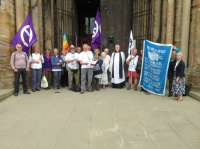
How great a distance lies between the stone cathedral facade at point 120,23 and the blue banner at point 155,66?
1.27 m

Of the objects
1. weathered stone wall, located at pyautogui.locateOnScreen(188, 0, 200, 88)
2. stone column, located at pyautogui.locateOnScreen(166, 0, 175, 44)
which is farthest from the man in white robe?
weathered stone wall, located at pyautogui.locateOnScreen(188, 0, 200, 88)

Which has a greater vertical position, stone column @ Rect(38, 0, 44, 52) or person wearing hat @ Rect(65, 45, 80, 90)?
stone column @ Rect(38, 0, 44, 52)

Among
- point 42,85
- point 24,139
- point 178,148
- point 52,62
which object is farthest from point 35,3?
point 178,148

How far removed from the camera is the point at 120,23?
31.2 ft

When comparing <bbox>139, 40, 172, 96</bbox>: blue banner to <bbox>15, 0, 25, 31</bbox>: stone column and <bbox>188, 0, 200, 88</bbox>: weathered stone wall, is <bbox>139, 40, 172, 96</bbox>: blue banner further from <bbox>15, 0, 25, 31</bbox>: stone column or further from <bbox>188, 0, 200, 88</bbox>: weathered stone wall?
<bbox>15, 0, 25, 31</bbox>: stone column


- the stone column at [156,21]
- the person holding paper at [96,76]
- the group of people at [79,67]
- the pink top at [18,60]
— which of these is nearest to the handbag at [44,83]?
the group of people at [79,67]

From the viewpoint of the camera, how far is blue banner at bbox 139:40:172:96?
632cm

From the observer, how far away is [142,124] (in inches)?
152

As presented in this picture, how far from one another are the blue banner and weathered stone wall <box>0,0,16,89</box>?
492 centimetres

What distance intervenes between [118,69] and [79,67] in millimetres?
1640

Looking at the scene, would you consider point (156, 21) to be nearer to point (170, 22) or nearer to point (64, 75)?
point (170, 22)

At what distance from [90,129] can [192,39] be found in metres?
5.47

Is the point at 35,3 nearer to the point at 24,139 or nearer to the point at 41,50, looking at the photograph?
the point at 41,50

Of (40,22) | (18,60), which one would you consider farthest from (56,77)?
(40,22)
